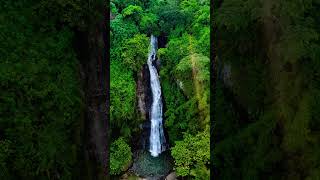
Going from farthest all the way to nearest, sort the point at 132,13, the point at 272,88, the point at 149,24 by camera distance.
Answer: the point at 149,24, the point at 132,13, the point at 272,88

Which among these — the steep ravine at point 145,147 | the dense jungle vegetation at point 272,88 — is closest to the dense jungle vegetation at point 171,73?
the steep ravine at point 145,147

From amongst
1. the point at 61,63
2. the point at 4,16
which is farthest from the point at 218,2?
the point at 4,16

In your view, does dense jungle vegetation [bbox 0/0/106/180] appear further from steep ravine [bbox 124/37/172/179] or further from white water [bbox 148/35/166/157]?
white water [bbox 148/35/166/157]

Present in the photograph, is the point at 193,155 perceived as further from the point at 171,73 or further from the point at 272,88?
the point at 272,88

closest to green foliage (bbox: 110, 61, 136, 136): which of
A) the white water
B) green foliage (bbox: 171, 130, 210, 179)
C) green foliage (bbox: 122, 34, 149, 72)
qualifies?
green foliage (bbox: 122, 34, 149, 72)

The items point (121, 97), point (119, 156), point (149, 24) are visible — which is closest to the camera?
point (119, 156)

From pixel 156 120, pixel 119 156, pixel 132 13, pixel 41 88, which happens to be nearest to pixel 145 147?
pixel 156 120

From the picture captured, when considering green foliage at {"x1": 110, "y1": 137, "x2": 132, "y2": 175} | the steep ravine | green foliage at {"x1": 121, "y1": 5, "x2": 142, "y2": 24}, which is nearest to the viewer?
green foliage at {"x1": 110, "y1": 137, "x2": 132, "y2": 175}
